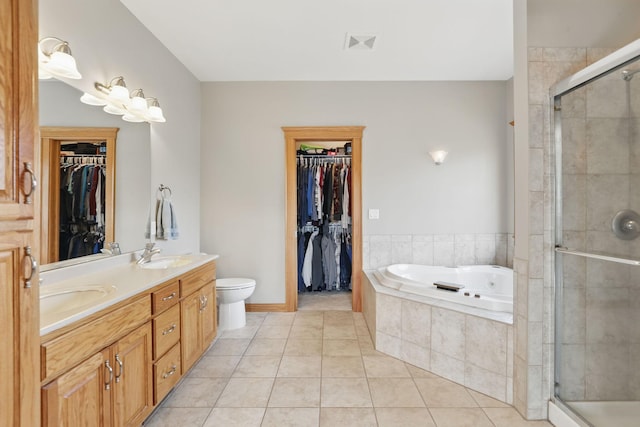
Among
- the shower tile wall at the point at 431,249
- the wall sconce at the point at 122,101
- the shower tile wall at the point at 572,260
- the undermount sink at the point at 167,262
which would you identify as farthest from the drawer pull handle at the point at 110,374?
the shower tile wall at the point at 431,249

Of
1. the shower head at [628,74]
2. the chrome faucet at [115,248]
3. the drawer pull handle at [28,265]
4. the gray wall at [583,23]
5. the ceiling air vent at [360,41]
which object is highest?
the ceiling air vent at [360,41]

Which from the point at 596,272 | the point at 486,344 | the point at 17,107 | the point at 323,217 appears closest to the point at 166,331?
the point at 17,107

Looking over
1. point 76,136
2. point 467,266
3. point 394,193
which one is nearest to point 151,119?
point 76,136

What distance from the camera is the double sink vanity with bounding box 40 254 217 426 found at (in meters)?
1.13

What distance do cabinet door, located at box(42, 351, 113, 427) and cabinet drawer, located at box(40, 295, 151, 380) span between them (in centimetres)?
4

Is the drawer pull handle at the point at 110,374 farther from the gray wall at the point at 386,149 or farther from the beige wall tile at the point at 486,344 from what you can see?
the gray wall at the point at 386,149

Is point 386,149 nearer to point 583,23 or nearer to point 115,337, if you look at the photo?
point 583,23

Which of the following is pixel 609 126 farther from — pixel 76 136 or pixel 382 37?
pixel 76 136

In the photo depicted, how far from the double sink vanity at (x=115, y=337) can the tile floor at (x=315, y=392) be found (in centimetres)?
21

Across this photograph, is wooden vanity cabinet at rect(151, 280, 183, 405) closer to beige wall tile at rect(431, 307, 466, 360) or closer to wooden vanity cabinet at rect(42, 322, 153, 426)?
wooden vanity cabinet at rect(42, 322, 153, 426)

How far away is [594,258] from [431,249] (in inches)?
75.3

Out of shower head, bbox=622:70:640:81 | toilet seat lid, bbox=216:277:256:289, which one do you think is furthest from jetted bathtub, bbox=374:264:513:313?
A: shower head, bbox=622:70:640:81

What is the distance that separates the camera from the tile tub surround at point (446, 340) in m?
→ 1.97

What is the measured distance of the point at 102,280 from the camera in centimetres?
179
